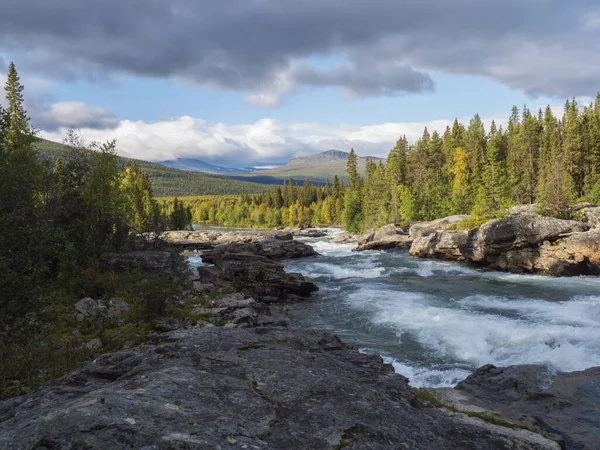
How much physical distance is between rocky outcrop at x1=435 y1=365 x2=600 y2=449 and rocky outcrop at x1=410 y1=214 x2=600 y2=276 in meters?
28.3

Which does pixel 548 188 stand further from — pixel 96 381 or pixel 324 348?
pixel 96 381

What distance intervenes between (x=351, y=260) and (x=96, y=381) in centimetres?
4086

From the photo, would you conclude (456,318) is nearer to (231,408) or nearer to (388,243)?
(231,408)

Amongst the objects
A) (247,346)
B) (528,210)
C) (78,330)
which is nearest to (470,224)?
(528,210)

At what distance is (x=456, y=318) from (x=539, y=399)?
398 inches

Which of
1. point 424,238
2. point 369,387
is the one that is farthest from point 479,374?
point 424,238

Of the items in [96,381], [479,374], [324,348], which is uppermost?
[96,381]

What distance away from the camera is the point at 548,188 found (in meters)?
58.7

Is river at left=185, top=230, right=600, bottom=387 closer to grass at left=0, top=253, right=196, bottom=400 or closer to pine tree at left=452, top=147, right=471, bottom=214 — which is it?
grass at left=0, top=253, right=196, bottom=400

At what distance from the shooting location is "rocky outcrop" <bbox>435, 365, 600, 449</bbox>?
340 inches

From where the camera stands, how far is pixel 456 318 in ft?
66.5

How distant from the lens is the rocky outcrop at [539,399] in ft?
28.3

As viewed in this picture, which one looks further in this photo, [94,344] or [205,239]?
[205,239]

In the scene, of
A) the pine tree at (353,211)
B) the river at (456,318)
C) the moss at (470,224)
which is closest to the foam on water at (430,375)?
the river at (456,318)
